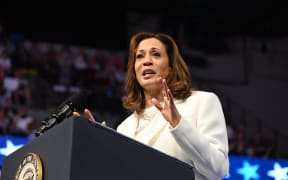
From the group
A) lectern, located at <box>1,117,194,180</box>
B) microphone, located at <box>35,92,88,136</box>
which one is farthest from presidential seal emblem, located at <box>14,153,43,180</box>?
microphone, located at <box>35,92,88,136</box>

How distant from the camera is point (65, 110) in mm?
1340

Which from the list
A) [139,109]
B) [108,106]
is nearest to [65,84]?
[108,106]

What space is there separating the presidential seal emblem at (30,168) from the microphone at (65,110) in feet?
0.49

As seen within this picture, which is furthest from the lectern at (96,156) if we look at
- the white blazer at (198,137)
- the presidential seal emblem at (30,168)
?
the white blazer at (198,137)

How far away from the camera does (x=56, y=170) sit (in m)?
0.99

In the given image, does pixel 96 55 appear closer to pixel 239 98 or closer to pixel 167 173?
pixel 239 98

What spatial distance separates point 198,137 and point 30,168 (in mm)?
421

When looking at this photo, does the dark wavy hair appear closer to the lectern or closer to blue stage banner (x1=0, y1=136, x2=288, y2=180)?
the lectern

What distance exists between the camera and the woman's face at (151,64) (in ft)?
5.45

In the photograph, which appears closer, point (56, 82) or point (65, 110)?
point (65, 110)

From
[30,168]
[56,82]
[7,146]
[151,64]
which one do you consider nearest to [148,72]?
[151,64]

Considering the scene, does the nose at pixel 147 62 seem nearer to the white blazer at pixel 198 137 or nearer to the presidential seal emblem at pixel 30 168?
the white blazer at pixel 198 137

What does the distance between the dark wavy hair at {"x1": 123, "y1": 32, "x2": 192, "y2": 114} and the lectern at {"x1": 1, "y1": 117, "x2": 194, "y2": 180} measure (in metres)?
0.52

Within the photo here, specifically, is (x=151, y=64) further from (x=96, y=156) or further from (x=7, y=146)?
(x=7, y=146)
